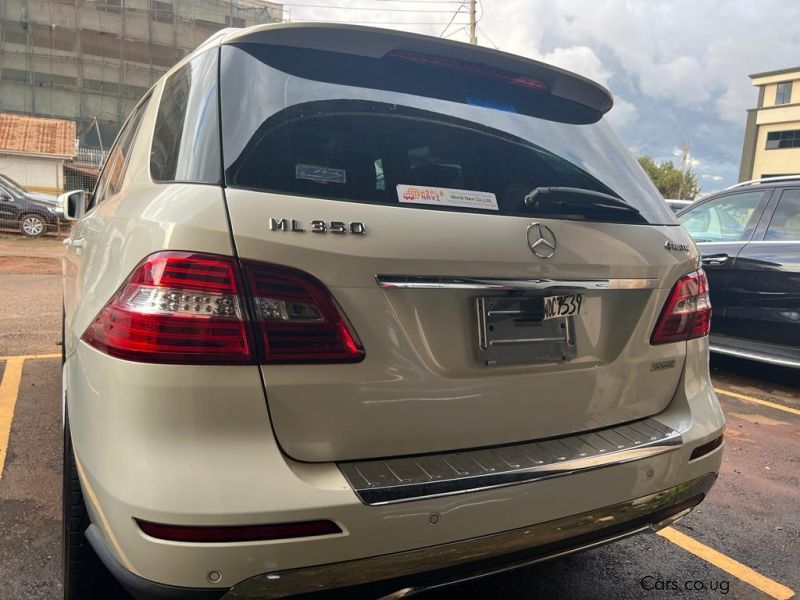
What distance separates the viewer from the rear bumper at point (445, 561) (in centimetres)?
142

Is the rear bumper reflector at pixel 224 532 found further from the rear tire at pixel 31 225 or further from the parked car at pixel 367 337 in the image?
the rear tire at pixel 31 225

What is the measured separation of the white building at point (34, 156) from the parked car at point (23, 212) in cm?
831

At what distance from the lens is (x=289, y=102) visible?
5.63ft

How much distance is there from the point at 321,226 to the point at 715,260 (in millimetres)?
4898

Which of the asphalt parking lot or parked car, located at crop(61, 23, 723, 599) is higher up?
parked car, located at crop(61, 23, 723, 599)

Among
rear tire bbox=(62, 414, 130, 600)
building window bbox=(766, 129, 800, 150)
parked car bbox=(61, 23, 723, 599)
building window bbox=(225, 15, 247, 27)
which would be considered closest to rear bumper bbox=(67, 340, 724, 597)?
parked car bbox=(61, 23, 723, 599)

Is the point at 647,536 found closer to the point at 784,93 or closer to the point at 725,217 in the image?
the point at 725,217

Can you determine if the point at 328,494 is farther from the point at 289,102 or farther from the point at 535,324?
the point at 289,102

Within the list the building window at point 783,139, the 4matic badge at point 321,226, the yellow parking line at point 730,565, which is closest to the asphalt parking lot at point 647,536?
the yellow parking line at point 730,565

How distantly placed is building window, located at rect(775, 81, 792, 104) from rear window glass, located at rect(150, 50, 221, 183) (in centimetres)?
5104

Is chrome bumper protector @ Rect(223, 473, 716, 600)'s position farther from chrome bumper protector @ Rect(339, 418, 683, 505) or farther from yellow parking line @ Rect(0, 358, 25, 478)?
yellow parking line @ Rect(0, 358, 25, 478)

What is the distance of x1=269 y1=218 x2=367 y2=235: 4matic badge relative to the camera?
1.49 metres

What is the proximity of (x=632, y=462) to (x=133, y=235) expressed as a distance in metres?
1.51

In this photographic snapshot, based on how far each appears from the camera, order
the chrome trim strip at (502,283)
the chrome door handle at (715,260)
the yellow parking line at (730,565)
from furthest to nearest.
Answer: the chrome door handle at (715,260) → the yellow parking line at (730,565) → the chrome trim strip at (502,283)
